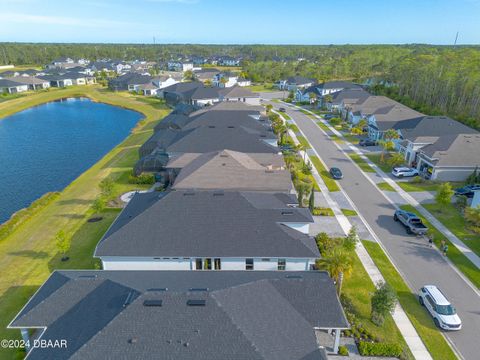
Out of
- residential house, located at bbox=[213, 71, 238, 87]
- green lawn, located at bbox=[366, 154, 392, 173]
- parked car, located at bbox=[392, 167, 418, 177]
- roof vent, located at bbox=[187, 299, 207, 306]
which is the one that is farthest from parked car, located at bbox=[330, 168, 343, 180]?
residential house, located at bbox=[213, 71, 238, 87]

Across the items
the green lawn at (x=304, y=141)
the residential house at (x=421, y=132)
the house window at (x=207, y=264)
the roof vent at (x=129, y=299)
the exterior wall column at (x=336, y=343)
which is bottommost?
the green lawn at (x=304, y=141)

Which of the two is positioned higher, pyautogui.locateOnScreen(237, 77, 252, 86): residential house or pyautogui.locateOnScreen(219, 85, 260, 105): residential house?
pyautogui.locateOnScreen(219, 85, 260, 105): residential house

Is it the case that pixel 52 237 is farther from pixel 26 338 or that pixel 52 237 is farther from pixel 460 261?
pixel 460 261

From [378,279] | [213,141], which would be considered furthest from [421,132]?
[378,279]

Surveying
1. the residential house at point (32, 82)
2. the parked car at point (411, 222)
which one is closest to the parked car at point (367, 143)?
the parked car at point (411, 222)

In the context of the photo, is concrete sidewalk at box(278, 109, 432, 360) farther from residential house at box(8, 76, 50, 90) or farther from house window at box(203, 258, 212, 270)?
residential house at box(8, 76, 50, 90)

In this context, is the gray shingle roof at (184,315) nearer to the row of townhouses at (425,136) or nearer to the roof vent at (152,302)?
the roof vent at (152,302)
